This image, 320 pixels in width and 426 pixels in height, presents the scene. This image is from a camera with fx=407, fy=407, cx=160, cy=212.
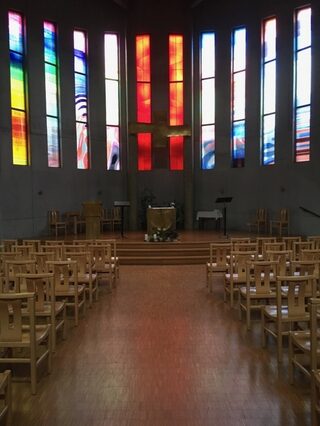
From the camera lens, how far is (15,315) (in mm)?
3254

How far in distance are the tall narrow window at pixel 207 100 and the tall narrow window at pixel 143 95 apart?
6.45 ft

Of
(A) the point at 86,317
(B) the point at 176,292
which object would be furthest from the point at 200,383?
(B) the point at 176,292

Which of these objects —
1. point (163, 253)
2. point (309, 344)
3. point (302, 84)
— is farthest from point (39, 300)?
point (302, 84)

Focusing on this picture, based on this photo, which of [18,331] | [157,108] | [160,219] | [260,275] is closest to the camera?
[18,331]

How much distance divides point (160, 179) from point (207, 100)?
333 centimetres

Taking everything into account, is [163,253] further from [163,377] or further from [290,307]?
[163,377]

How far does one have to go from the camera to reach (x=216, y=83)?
1445 centimetres

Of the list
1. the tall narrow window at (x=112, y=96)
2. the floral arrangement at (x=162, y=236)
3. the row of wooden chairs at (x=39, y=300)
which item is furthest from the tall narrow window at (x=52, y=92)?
the row of wooden chairs at (x=39, y=300)

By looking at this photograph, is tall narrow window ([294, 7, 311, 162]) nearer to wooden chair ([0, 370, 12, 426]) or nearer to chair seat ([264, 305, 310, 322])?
chair seat ([264, 305, 310, 322])

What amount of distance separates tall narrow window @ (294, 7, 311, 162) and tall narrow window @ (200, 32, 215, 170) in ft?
10.6

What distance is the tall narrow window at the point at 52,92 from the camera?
42.6 feet

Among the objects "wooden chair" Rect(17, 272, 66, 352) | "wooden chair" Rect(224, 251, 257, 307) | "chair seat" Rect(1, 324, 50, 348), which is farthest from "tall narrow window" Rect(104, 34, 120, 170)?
"chair seat" Rect(1, 324, 50, 348)

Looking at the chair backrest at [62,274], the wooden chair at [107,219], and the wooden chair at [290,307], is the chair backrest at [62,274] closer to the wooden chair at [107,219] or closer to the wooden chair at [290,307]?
the wooden chair at [290,307]

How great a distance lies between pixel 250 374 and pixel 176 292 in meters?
3.21
